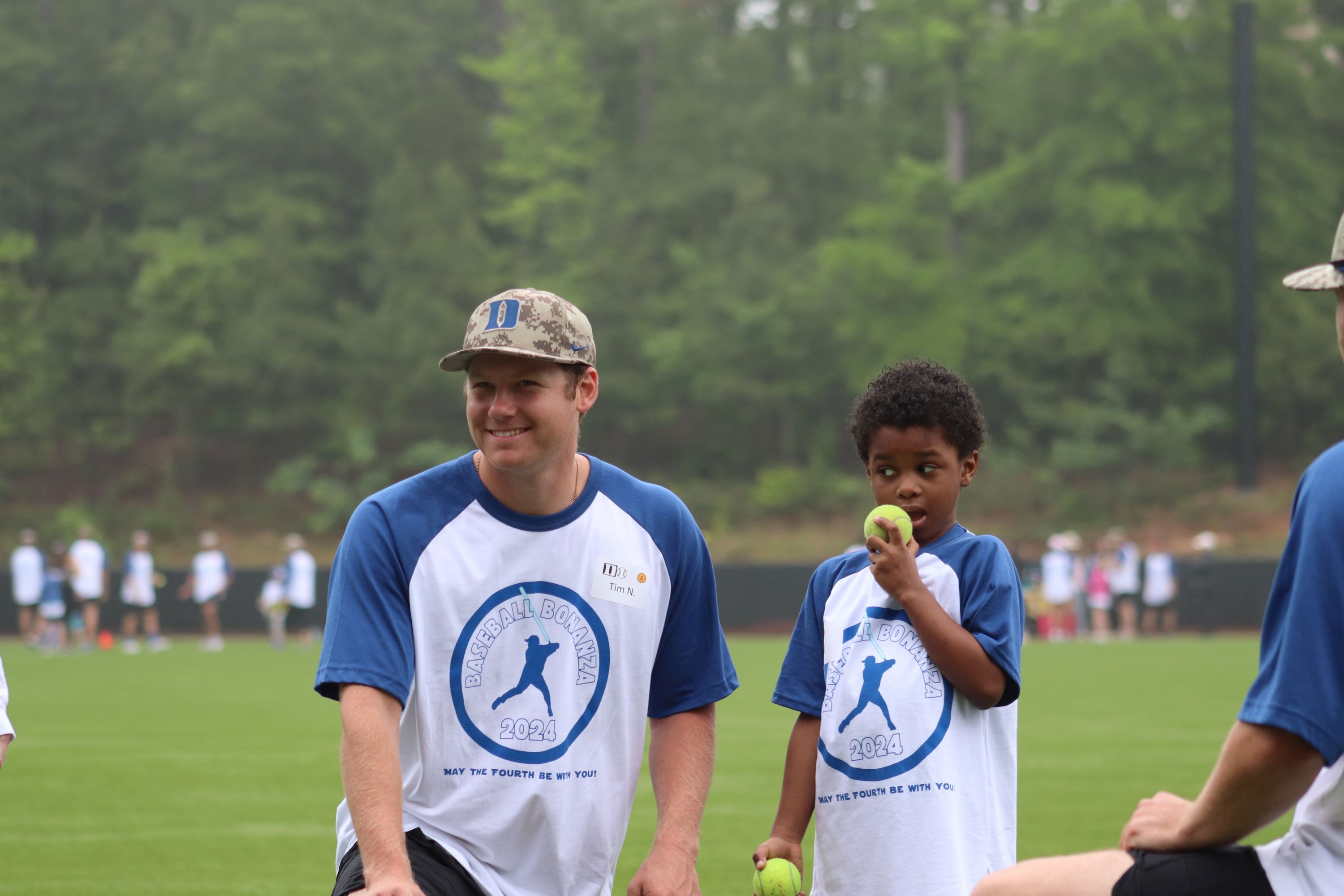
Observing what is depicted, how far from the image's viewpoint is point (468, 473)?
168 inches

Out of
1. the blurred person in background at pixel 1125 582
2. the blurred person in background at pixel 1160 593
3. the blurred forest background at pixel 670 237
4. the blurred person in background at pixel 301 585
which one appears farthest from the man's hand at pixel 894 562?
the blurred forest background at pixel 670 237

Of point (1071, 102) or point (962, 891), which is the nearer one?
point (962, 891)

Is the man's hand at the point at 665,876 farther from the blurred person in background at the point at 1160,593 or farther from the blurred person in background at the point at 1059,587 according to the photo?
the blurred person in background at the point at 1160,593

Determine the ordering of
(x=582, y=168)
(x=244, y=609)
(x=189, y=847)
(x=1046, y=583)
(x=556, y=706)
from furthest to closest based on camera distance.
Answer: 1. (x=582, y=168)
2. (x=244, y=609)
3. (x=1046, y=583)
4. (x=189, y=847)
5. (x=556, y=706)

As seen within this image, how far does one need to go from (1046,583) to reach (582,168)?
3008 centimetres

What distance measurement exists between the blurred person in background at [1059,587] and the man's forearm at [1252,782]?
31.5 metres

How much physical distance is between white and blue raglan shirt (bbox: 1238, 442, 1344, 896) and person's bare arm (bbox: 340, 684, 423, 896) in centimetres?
195

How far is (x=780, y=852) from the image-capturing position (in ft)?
13.0

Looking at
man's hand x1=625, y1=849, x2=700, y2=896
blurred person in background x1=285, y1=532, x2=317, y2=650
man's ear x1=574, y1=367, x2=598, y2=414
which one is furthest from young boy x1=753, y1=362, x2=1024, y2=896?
blurred person in background x1=285, y1=532, x2=317, y2=650

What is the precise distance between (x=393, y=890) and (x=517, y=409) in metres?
1.24

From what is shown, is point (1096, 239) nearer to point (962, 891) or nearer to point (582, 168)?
point (582, 168)

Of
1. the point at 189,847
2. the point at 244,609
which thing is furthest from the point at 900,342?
the point at 189,847

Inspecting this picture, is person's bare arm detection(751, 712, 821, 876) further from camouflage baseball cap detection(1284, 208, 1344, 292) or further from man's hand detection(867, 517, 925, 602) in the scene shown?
camouflage baseball cap detection(1284, 208, 1344, 292)

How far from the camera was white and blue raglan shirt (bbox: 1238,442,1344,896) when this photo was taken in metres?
2.61
